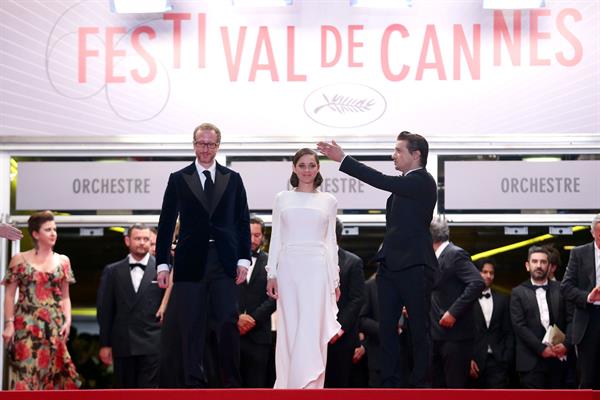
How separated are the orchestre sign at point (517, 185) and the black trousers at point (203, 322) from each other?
3.63m

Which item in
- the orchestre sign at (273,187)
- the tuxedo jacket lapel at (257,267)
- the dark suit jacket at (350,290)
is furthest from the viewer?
the orchestre sign at (273,187)

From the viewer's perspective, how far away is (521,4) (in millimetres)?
8953

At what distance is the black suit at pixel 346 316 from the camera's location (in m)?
7.79

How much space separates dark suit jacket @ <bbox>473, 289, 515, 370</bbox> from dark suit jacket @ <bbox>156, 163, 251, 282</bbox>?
3130 mm

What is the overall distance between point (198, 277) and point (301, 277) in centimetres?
77

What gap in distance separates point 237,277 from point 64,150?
3.72m

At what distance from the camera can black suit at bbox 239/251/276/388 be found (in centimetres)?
797

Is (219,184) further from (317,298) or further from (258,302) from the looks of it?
(258,302)

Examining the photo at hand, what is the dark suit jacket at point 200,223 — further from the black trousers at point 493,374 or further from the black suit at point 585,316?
the black trousers at point 493,374

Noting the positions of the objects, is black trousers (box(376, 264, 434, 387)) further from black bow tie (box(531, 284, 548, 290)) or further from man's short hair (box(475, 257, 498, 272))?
man's short hair (box(475, 257, 498, 272))

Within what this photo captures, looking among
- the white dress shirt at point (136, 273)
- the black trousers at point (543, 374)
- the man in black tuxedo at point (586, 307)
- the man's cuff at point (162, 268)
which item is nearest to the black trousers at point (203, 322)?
the man's cuff at point (162, 268)

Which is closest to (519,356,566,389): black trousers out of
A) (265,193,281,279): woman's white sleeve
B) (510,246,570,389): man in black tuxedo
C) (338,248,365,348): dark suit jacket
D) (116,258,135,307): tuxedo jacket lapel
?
(510,246,570,389): man in black tuxedo
